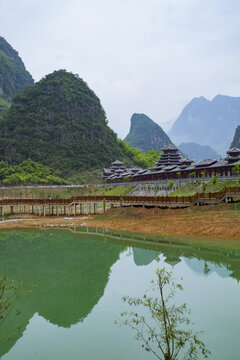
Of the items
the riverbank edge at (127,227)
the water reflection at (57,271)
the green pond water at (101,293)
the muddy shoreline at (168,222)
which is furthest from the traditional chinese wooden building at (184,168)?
the green pond water at (101,293)

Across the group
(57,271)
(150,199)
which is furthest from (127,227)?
(57,271)

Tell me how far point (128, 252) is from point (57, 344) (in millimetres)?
17736

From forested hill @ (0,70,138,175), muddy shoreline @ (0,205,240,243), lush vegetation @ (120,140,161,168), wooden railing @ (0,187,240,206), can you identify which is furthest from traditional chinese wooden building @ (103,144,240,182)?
lush vegetation @ (120,140,161,168)

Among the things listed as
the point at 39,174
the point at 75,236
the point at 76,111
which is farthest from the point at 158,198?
the point at 76,111

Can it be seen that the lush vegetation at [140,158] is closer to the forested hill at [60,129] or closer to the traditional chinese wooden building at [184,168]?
the forested hill at [60,129]

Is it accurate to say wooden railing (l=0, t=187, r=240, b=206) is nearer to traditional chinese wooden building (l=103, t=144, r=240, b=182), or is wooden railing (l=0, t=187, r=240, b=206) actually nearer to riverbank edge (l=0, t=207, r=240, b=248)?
riverbank edge (l=0, t=207, r=240, b=248)

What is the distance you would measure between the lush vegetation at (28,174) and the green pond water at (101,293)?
64.7 metres

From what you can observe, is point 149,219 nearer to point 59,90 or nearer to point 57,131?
point 57,131

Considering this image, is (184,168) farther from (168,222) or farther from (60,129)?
(60,129)

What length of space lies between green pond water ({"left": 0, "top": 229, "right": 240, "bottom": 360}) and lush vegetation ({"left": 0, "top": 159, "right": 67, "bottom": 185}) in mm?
64729

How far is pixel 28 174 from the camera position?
347ft

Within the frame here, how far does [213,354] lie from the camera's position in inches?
482

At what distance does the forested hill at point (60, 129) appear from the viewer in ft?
427

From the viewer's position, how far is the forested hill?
130 metres
